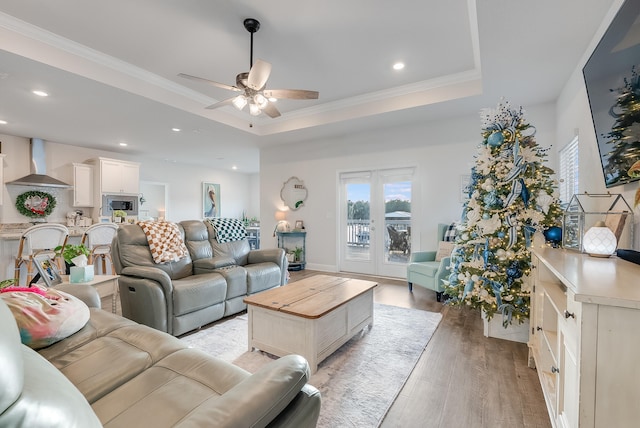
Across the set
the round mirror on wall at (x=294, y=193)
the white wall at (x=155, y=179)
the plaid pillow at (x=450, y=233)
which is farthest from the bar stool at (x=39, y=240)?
the plaid pillow at (x=450, y=233)

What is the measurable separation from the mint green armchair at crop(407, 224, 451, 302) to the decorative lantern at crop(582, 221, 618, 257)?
6.13 feet

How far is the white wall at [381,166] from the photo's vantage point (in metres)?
4.44

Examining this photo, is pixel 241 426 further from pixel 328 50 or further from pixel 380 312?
pixel 328 50

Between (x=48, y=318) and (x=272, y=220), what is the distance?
499 centimetres

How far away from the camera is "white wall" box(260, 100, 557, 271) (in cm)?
444

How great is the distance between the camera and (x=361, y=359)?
230 centimetres

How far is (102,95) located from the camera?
350 centimetres

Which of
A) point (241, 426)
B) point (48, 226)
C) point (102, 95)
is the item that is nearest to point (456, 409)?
point (241, 426)

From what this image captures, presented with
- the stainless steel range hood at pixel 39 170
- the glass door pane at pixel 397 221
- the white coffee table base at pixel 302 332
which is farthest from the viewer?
the stainless steel range hood at pixel 39 170

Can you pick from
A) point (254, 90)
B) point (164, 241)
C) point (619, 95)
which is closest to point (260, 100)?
point (254, 90)

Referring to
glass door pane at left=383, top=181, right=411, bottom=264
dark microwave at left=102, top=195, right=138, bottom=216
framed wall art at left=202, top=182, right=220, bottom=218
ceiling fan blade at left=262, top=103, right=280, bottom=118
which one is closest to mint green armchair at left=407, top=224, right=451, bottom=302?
glass door pane at left=383, top=181, right=411, bottom=264

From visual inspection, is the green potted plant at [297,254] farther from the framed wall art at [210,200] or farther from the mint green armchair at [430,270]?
the framed wall art at [210,200]

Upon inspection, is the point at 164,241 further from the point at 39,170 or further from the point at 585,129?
the point at 39,170

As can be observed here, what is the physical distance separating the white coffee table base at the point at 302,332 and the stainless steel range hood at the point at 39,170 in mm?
5660
